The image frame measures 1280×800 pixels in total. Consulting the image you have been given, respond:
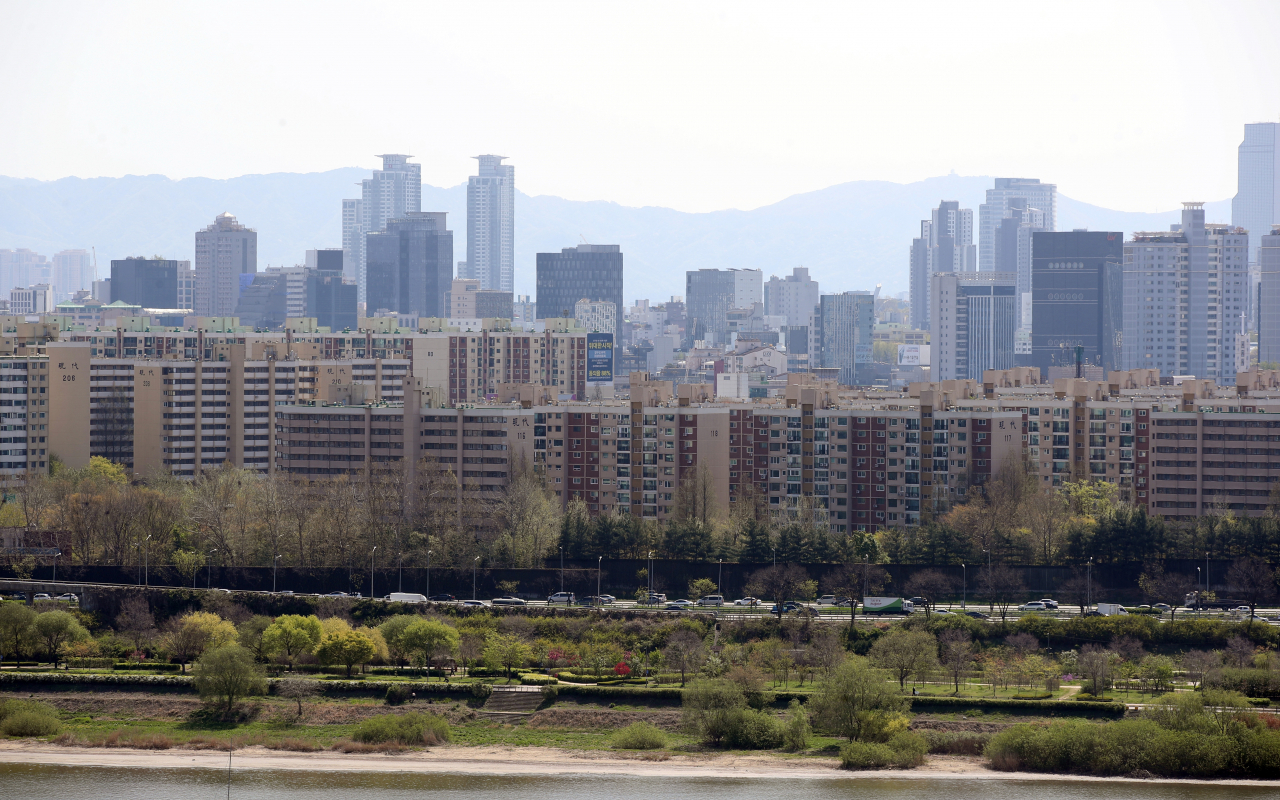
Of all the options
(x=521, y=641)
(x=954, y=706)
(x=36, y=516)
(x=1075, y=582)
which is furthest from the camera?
(x=36, y=516)

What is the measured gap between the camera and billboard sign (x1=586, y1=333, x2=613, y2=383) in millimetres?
172000

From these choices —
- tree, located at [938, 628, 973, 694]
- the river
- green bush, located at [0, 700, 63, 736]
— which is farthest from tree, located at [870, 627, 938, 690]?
green bush, located at [0, 700, 63, 736]

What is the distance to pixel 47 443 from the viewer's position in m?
104

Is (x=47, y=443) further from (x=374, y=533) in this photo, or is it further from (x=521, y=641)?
(x=521, y=641)

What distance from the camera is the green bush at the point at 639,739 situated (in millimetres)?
55594

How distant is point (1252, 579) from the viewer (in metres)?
69.9

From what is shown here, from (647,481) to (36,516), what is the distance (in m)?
31.0

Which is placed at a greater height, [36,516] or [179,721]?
[36,516]

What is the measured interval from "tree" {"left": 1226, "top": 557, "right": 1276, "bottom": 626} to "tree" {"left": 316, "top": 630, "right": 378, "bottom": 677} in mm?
35564

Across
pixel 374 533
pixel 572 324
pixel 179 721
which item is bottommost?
pixel 179 721

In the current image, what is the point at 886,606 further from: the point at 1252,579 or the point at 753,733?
the point at 1252,579

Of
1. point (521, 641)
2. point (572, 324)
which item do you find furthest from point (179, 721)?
point (572, 324)

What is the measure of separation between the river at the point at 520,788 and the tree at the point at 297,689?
5634mm

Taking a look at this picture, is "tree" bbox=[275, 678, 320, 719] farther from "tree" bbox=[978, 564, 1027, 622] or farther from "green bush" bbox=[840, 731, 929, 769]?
"tree" bbox=[978, 564, 1027, 622]
